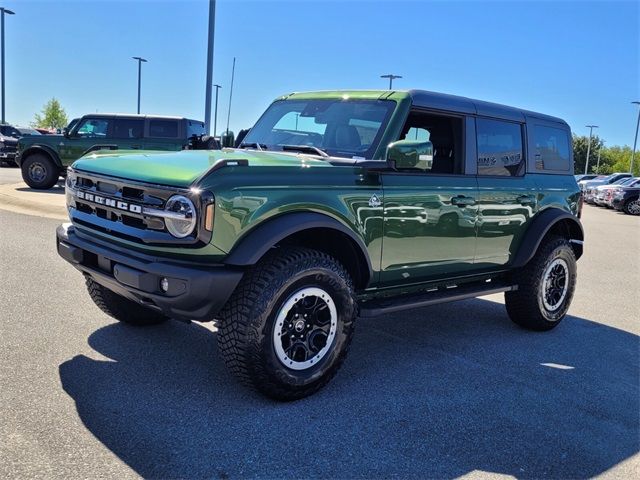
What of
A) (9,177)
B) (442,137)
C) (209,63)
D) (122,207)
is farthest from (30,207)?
(442,137)

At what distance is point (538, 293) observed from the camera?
18.3ft

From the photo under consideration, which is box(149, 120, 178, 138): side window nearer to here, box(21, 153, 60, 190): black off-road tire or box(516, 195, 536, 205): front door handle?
box(21, 153, 60, 190): black off-road tire

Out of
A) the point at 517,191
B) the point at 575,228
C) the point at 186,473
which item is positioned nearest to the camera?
the point at 186,473

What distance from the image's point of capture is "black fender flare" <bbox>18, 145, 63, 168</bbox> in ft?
48.5

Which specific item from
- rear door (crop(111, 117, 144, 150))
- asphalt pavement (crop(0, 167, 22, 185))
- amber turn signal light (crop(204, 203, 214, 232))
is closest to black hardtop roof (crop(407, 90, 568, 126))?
amber turn signal light (crop(204, 203, 214, 232))

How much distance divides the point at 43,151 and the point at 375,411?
542 inches

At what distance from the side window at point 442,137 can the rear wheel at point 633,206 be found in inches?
866

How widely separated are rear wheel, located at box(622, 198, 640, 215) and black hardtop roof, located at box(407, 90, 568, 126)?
20756mm

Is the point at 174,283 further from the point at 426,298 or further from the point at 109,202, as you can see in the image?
the point at 426,298

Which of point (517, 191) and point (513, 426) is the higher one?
point (517, 191)

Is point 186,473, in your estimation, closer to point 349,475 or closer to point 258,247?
point 349,475

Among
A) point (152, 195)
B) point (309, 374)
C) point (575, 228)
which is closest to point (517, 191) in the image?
point (575, 228)

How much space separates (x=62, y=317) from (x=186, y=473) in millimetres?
2679

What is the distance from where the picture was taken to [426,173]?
453cm
